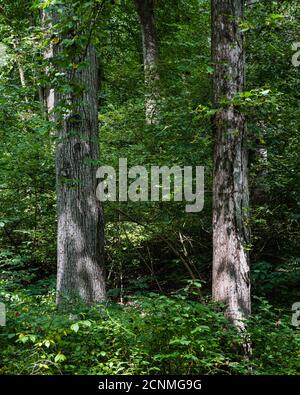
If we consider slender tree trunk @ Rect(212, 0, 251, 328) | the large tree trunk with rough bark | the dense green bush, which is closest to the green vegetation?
the dense green bush

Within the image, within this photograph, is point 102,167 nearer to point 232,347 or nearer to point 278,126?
point 278,126

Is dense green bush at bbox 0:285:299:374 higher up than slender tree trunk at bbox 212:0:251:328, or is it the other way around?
slender tree trunk at bbox 212:0:251:328

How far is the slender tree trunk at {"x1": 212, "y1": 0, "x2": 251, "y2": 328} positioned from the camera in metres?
5.36

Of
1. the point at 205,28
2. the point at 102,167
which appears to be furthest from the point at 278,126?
the point at 205,28

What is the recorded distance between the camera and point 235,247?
17.6 feet

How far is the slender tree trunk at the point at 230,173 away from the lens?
5.36 m

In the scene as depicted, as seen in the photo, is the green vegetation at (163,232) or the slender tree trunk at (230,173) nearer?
the green vegetation at (163,232)

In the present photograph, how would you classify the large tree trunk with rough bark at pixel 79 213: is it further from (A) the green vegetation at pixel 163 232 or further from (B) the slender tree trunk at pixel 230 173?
(B) the slender tree trunk at pixel 230 173

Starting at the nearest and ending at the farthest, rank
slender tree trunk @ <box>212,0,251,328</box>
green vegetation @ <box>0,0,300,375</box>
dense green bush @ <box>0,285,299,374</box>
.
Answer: dense green bush @ <box>0,285,299,374</box> < green vegetation @ <box>0,0,300,375</box> < slender tree trunk @ <box>212,0,251,328</box>

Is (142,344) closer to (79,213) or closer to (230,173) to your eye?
(230,173)

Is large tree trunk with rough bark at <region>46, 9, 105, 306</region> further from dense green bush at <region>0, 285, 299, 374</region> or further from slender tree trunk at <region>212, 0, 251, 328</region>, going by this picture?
slender tree trunk at <region>212, 0, 251, 328</region>

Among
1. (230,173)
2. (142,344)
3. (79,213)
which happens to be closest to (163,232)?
(79,213)

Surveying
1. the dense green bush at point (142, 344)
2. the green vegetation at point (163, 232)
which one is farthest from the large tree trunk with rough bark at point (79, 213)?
the dense green bush at point (142, 344)

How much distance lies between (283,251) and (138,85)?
414cm
